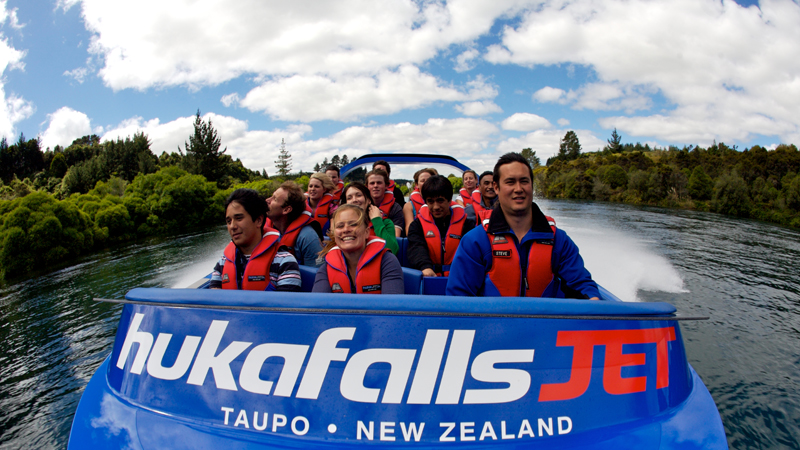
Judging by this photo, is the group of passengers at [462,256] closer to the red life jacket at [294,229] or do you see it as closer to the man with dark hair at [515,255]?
the man with dark hair at [515,255]

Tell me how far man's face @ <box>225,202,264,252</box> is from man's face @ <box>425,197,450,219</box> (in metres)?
1.42

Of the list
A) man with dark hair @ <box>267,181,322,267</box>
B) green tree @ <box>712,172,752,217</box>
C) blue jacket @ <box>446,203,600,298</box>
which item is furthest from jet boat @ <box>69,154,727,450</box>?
green tree @ <box>712,172,752,217</box>

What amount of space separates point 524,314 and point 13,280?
1738cm

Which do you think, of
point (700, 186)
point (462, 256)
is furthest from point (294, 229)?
point (700, 186)

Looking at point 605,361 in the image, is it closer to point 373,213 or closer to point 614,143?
point 373,213

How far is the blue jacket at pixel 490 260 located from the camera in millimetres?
1675

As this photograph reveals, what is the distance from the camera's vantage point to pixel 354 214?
1.92 metres

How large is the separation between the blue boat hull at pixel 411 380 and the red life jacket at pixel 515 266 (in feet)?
1.99

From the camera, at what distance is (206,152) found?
5191 cm

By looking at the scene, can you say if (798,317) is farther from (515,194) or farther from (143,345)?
(143,345)

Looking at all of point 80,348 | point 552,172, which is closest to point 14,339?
point 80,348

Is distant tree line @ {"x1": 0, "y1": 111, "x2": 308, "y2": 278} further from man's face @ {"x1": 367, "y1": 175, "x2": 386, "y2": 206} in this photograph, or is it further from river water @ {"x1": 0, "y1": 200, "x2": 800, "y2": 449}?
man's face @ {"x1": 367, "y1": 175, "x2": 386, "y2": 206}

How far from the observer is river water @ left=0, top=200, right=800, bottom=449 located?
3367 millimetres

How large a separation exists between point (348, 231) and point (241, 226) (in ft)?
2.18
